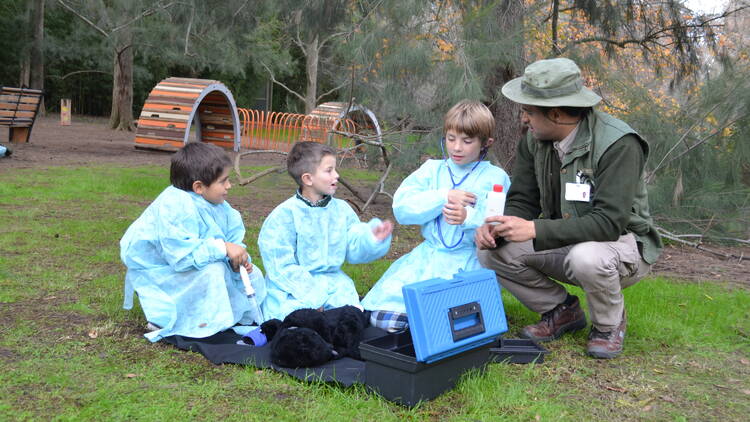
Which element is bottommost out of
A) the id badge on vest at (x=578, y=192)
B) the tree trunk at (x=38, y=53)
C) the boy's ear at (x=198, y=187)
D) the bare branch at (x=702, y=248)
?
the bare branch at (x=702, y=248)

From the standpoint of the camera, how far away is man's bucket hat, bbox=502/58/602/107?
305cm

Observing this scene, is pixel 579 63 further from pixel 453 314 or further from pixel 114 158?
pixel 114 158

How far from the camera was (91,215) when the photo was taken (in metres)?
6.14

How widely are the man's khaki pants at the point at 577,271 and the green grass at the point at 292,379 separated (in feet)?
0.73

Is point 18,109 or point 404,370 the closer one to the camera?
point 404,370

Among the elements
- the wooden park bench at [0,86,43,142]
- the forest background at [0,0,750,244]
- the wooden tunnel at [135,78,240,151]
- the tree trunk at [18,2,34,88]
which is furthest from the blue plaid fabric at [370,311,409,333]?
the tree trunk at [18,2,34,88]

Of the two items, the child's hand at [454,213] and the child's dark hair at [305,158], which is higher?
the child's dark hair at [305,158]

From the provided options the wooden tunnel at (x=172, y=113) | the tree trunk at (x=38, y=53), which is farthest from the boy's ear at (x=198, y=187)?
the tree trunk at (x=38, y=53)

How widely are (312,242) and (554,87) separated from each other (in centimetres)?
140

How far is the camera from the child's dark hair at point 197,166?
3.31m

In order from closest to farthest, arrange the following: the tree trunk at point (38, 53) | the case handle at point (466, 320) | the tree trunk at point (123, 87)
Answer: the case handle at point (466, 320)
the tree trunk at point (123, 87)
the tree trunk at point (38, 53)

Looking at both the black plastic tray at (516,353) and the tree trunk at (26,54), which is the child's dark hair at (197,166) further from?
the tree trunk at (26,54)

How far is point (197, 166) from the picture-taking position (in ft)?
10.9

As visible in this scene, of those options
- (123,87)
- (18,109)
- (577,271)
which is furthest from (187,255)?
(123,87)
